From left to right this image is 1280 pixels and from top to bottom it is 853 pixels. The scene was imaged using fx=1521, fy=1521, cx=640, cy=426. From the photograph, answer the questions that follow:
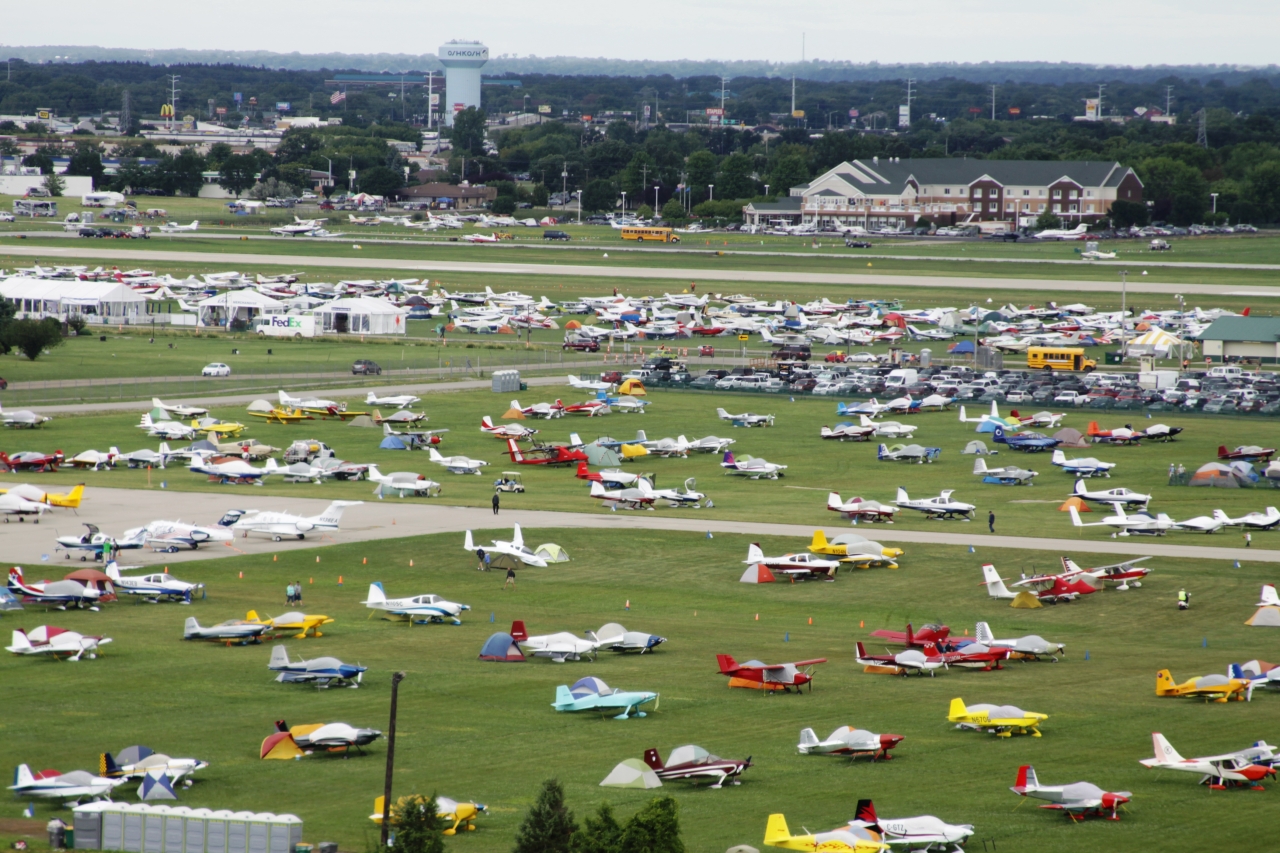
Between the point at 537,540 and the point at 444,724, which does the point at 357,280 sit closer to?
the point at 537,540

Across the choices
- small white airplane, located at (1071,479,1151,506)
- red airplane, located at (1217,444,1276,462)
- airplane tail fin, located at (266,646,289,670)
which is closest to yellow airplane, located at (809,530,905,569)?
small white airplane, located at (1071,479,1151,506)

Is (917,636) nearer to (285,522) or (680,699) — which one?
(680,699)

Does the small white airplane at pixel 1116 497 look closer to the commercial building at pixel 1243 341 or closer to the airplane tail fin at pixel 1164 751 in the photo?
the airplane tail fin at pixel 1164 751

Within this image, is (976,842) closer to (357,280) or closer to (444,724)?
(444,724)

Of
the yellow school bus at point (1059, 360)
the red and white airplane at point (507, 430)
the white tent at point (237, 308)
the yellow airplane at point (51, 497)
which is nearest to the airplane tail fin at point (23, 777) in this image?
the yellow airplane at point (51, 497)

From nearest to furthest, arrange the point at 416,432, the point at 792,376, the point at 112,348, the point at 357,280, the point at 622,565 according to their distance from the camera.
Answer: the point at 622,565, the point at 416,432, the point at 792,376, the point at 112,348, the point at 357,280

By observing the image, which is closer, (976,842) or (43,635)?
(976,842)

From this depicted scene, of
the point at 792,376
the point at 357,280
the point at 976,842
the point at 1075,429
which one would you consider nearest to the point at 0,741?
the point at 976,842

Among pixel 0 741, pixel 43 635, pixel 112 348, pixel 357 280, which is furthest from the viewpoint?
pixel 357 280
